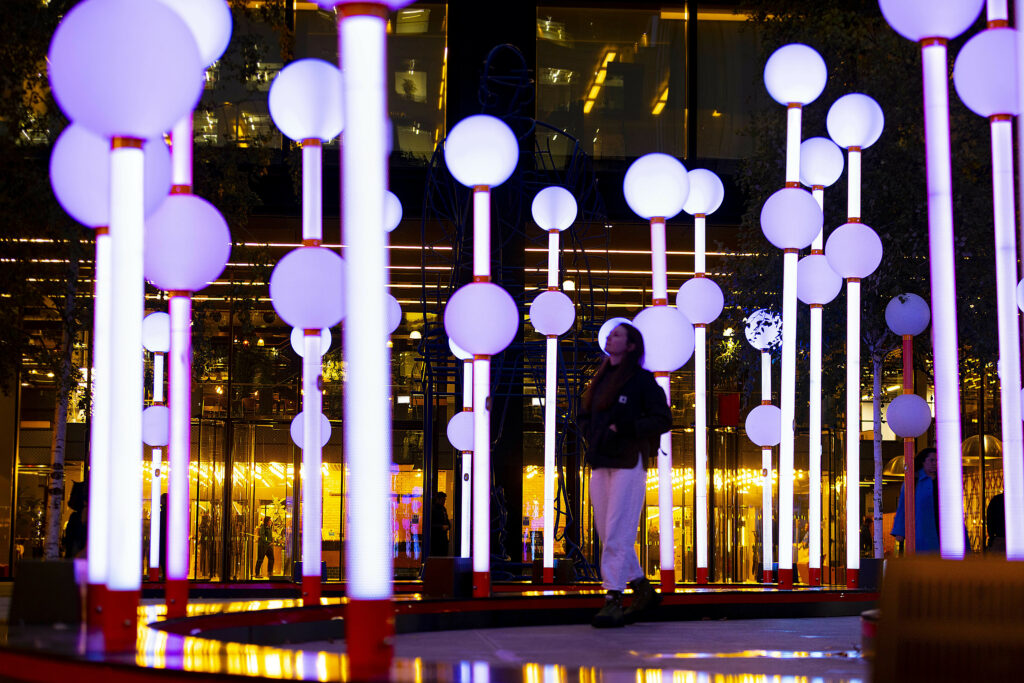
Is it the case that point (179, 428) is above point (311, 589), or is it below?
above

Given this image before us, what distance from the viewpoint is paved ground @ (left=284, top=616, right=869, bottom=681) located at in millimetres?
4645

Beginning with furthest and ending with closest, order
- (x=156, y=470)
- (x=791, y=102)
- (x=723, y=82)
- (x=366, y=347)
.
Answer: (x=723, y=82), (x=156, y=470), (x=791, y=102), (x=366, y=347)

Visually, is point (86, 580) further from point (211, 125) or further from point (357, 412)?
point (211, 125)

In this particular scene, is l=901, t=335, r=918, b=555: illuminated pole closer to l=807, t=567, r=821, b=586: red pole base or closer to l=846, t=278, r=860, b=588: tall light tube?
l=846, t=278, r=860, b=588: tall light tube

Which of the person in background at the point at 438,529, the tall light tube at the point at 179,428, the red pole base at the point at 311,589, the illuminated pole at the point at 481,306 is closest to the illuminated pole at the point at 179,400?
the tall light tube at the point at 179,428

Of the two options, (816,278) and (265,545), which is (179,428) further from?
(265,545)

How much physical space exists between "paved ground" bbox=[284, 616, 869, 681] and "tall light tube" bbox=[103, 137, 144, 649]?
1.25m

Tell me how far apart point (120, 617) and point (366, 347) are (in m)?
1.23

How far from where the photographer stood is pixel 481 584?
24.7ft

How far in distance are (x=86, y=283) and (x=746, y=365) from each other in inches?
349

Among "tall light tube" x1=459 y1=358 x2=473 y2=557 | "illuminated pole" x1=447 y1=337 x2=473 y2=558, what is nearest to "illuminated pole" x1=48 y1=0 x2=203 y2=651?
"tall light tube" x1=459 y1=358 x2=473 y2=557

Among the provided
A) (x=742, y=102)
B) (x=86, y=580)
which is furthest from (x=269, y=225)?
(x=86, y=580)

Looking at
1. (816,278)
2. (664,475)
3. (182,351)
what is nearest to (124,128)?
(182,351)

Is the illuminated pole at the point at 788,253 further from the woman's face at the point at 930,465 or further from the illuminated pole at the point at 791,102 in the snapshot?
the woman's face at the point at 930,465
